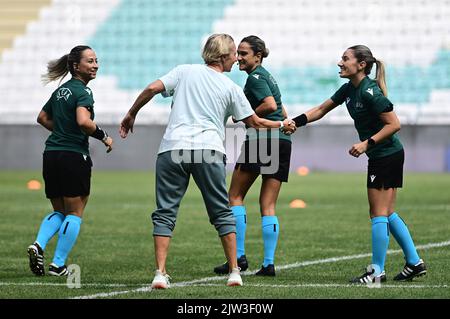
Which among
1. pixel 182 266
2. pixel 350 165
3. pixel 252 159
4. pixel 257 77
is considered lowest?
pixel 350 165

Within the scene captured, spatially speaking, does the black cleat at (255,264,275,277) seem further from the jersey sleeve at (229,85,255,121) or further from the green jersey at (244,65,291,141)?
the jersey sleeve at (229,85,255,121)

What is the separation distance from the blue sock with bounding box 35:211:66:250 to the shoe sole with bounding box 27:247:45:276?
10.6 inches

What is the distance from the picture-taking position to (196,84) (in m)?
6.89

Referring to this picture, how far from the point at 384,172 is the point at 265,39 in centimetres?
2204

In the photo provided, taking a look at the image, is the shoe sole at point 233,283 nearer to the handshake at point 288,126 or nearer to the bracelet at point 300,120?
the handshake at point 288,126

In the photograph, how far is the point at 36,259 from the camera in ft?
24.9

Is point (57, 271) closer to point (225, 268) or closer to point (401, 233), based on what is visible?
point (225, 268)

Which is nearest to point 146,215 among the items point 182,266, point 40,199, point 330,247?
point 40,199

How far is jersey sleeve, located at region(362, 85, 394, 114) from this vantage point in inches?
284

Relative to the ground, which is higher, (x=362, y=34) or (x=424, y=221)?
(x=362, y=34)

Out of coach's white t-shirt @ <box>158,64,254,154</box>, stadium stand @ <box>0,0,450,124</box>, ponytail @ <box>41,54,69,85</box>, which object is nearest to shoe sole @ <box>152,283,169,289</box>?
coach's white t-shirt @ <box>158,64,254,154</box>

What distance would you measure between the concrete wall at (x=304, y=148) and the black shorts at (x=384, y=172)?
1766 cm

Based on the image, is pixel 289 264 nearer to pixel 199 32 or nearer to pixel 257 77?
pixel 257 77

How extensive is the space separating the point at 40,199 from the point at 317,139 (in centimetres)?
1035
